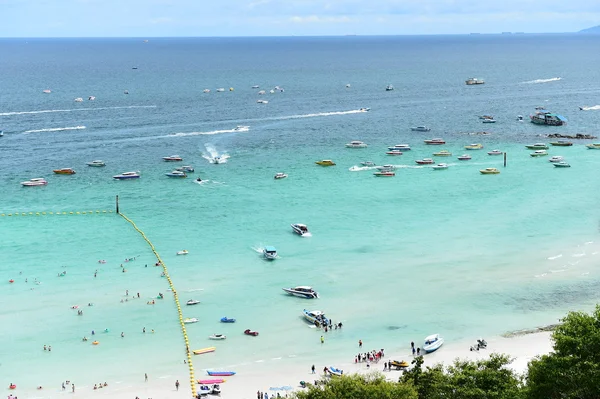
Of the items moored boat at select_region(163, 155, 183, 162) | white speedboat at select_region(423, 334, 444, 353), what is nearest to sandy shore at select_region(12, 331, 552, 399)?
white speedboat at select_region(423, 334, 444, 353)

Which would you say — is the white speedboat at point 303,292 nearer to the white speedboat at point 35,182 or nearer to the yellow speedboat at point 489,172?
the yellow speedboat at point 489,172

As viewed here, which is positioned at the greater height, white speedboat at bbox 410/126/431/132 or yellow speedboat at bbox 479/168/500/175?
white speedboat at bbox 410/126/431/132

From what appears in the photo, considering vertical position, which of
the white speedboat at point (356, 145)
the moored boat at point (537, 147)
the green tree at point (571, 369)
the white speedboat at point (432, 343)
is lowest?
the white speedboat at point (432, 343)

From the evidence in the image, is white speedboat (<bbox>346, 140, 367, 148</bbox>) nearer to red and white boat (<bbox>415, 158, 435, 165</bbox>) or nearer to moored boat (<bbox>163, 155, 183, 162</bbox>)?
red and white boat (<bbox>415, 158, 435, 165</bbox>)

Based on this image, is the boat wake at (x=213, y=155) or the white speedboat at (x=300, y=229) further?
the boat wake at (x=213, y=155)

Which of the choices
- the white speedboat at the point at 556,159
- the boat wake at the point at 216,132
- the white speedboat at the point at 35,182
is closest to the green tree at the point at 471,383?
the white speedboat at the point at 35,182

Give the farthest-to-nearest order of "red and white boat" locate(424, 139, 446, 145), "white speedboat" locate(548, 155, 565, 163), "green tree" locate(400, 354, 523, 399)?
1. "red and white boat" locate(424, 139, 446, 145)
2. "white speedboat" locate(548, 155, 565, 163)
3. "green tree" locate(400, 354, 523, 399)

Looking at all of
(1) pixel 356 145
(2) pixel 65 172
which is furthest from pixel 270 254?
(1) pixel 356 145
